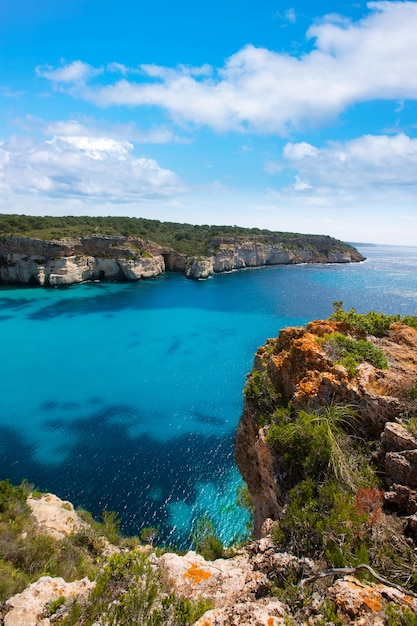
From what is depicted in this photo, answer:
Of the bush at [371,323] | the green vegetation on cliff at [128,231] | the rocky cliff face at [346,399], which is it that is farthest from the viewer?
the green vegetation on cliff at [128,231]

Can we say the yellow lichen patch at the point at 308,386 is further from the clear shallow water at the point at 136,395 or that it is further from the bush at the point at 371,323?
the clear shallow water at the point at 136,395

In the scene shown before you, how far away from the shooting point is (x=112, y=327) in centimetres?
4444

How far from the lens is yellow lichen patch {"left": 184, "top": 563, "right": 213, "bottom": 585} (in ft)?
20.5

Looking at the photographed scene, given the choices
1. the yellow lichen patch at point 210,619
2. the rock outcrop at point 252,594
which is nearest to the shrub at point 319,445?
the rock outcrop at point 252,594

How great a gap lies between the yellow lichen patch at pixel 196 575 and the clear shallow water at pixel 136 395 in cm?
975

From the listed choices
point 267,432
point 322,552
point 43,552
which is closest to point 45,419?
point 43,552

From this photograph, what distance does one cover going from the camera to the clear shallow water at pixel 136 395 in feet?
55.8

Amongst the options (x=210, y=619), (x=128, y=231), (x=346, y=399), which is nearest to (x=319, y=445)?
(x=346, y=399)

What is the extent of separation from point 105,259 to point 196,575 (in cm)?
7427

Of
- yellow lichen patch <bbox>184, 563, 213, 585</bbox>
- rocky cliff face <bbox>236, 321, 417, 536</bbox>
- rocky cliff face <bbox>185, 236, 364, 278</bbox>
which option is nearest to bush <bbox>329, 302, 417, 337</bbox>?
rocky cliff face <bbox>236, 321, 417, 536</bbox>

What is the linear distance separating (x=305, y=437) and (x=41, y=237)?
247ft

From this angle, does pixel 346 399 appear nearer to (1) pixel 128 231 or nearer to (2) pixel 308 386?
(2) pixel 308 386

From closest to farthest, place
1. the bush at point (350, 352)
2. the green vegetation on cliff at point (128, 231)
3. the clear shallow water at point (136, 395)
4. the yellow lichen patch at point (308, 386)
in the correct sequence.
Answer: the yellow lichen patch at point (308, 386) → the bush at point (350, 352) → the clear shallow water at point (136, 395) → the green vegetation on cliff at point (128, 231)

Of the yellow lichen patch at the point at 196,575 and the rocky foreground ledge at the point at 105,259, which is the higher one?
the rocky foreground ledge at the point at 105,259
